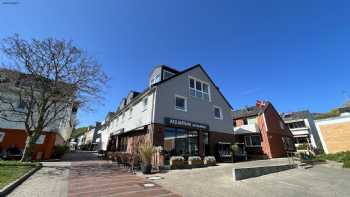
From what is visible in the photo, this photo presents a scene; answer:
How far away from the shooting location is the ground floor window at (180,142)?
14.8 m

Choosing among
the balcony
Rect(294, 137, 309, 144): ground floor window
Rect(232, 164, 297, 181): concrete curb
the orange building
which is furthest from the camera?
Rect(294, 137, 309, 144): ground floor window

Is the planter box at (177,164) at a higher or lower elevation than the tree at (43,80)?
lower

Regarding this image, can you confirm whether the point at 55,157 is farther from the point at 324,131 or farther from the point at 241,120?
the point at 324,131

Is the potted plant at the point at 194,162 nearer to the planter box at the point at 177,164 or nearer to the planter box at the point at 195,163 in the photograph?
the planter box at the point at 195,163

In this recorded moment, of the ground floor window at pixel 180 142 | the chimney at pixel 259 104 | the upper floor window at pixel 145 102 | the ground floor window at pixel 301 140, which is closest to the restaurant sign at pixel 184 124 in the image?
the ground floor window at pixel 180 142

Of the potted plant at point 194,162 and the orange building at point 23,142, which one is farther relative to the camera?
the orange building at point 23,142

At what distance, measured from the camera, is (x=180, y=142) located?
1566cm

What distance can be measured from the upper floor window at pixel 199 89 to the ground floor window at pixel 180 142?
171 inches

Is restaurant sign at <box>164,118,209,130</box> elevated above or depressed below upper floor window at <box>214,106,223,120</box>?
below

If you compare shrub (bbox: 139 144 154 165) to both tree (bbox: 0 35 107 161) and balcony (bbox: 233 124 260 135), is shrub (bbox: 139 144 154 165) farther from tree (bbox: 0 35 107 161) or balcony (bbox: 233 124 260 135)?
balcony (bbox: 233 124 260 135)

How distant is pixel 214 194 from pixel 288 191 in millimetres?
3436

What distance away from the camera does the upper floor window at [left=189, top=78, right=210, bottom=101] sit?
18.7m

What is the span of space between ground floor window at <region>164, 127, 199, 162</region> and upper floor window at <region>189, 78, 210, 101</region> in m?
4.33

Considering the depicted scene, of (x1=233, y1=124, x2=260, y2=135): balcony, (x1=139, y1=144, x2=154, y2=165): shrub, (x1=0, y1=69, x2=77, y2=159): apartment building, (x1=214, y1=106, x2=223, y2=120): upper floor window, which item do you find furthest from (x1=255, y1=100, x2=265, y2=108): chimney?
(x1=0, y1=69, x2=77, y2=159): apartment building
